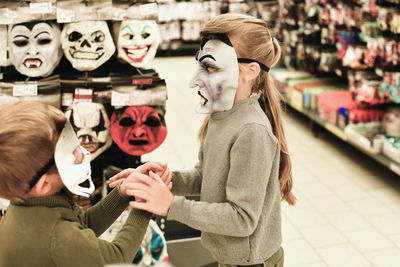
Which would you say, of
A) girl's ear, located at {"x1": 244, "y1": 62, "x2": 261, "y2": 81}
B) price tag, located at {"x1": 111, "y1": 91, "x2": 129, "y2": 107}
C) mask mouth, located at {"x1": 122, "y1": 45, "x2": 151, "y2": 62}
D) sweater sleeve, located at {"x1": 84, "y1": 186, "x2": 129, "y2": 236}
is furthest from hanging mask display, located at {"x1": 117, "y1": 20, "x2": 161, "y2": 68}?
sweater sleeve, located at {"x1": 84, "y1": 186, "x2": 129, "y2": 236}

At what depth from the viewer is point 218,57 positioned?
1.55m

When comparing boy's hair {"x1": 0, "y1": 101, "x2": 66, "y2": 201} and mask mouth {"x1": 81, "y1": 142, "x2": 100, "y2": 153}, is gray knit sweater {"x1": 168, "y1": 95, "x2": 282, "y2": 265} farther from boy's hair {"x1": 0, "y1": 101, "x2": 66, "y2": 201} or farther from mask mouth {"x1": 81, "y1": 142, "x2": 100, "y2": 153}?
mask mouth {"x1": 81, "y1": 142, "x2": 100, "y2": 153}

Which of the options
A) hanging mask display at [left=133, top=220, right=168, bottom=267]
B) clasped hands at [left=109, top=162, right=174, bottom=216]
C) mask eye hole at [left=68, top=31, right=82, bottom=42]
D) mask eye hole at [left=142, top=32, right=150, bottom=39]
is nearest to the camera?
clasped hands at [left=109, top=162, right=174, bottom=216]

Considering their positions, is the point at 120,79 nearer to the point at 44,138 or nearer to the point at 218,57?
the point at 218,57

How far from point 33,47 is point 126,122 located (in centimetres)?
67

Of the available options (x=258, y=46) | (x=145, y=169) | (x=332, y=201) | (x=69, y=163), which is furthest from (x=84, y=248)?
(x=332, y=201)

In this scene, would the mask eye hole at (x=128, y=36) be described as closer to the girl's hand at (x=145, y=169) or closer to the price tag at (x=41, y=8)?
the price tag at (x=41, y=8)

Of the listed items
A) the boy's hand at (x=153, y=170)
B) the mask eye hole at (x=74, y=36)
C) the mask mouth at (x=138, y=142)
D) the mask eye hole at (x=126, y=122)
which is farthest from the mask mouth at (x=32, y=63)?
the boy's hand at (x=153, y=170)

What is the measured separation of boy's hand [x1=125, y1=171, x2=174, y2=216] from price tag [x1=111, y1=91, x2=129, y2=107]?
1.33 meters

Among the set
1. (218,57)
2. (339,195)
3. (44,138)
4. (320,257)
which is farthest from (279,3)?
(44,138)

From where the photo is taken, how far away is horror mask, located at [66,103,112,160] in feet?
8.75

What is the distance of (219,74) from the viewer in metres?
1.56

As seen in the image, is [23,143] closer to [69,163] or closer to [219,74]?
[69,163]

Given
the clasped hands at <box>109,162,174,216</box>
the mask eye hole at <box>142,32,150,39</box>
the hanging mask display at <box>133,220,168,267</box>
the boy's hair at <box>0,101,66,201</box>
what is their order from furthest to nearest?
1. the mask eye hole at <box>142,32,150,39</box>
2. the hanging mask display at <box>133,220,168,267</box>
3. the clasped hands at <box>109,162,174,216</box>
4. the boy's hair at <box>0,101,66,201</box>
